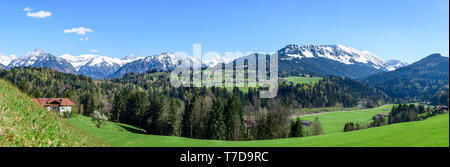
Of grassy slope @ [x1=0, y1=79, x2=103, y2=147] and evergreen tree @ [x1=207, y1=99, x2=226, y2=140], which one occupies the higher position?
grassy slope @ [x1=0, y1=79, x2=103, y2=147]

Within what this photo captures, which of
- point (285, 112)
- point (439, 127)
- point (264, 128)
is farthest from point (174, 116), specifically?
point (439, 127)

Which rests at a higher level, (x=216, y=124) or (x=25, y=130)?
(x=25, y=130)

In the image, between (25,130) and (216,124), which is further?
(216,124)

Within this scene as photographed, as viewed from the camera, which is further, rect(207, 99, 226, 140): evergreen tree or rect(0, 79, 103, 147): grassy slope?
rect(207, 99, 226, 140): evergreen tree

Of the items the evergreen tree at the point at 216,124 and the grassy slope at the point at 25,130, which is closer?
the grassy slope at the point at 25,130

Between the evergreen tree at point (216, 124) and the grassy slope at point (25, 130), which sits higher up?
the grassy slope at point (25, 130)
